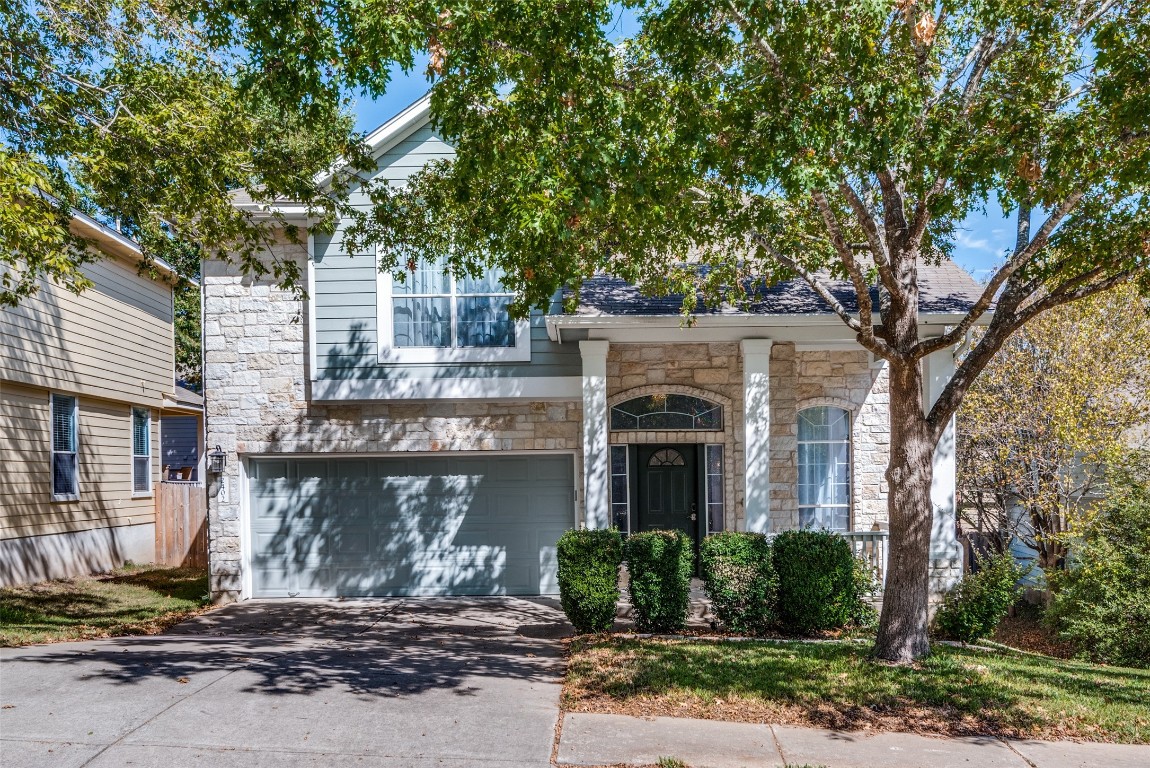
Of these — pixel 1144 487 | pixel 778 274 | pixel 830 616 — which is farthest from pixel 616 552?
pixel 1144 487

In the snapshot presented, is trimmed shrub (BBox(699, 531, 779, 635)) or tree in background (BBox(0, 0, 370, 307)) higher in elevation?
tree in background (BBox(0, 0, 370, 307))

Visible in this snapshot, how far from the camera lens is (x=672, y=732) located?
17.9ft

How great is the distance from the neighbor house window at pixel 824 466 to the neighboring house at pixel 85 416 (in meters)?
8.95

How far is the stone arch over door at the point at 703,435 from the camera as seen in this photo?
11.4 m

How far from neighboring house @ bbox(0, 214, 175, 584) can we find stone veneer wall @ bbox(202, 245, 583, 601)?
1.17m

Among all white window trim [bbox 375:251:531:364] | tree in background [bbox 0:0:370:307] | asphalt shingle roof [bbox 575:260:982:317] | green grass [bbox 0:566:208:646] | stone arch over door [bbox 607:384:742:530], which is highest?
tree in background [bbox 0:0:370:307]

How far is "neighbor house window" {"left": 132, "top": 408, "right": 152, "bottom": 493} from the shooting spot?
16.0 m

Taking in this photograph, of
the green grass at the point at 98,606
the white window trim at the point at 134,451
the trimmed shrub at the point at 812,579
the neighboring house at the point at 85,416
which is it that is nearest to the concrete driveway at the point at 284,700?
the green grass at the point at 98,606

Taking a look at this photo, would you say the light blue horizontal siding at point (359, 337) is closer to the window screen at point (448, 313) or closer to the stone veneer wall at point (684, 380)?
the window screen at point (448, 313)

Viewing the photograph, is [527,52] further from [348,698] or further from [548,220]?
[348,698]

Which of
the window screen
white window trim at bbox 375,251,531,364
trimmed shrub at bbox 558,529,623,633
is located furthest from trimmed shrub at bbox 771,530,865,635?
the window screen

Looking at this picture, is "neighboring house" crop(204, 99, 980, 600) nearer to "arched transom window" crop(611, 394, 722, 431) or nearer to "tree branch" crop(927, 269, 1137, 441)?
"arched transom window" crop(611, 394, 722, 431)

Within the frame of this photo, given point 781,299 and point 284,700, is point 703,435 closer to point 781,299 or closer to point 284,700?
point 781,299

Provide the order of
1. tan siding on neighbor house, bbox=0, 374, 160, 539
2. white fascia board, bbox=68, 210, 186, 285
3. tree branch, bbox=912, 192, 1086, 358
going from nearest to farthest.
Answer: tree branch, bbox=912, 192, 1086, 358 < tan siding on neighbor house, bbox=0, 374, 160, 539 < white fascia board, bbox=68, 210, 186, 285
